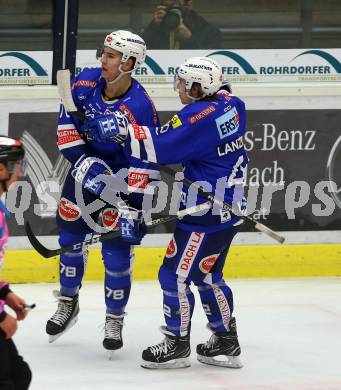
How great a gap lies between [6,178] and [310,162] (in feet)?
12.8

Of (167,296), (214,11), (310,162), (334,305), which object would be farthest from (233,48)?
(167,296)

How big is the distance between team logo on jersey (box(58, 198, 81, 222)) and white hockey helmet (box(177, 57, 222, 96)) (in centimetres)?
89

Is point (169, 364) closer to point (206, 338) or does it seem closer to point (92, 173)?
point (206, 338)

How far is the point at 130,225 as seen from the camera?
5.31 metres

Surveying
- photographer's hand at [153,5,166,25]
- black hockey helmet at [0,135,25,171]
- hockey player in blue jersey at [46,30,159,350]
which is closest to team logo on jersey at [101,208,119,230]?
hockey player in blue jersey at [46,30,159,350]

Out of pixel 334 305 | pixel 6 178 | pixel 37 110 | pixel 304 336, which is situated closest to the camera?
pixel 6 178

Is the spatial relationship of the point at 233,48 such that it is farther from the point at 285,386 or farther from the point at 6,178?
the point at 6,178

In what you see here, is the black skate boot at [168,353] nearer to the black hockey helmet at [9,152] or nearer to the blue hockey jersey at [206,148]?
the blue hockey jersey at [206,148]

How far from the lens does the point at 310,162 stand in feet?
24.3

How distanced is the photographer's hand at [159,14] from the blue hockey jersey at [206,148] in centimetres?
213

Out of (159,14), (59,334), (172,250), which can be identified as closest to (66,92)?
(172,250)

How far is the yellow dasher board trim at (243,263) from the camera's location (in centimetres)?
700

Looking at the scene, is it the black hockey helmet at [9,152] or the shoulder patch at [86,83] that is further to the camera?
the shoulder patch at [86,83]

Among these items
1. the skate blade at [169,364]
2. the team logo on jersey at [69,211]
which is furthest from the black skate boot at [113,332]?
the team logo on jersey at [69,211]
